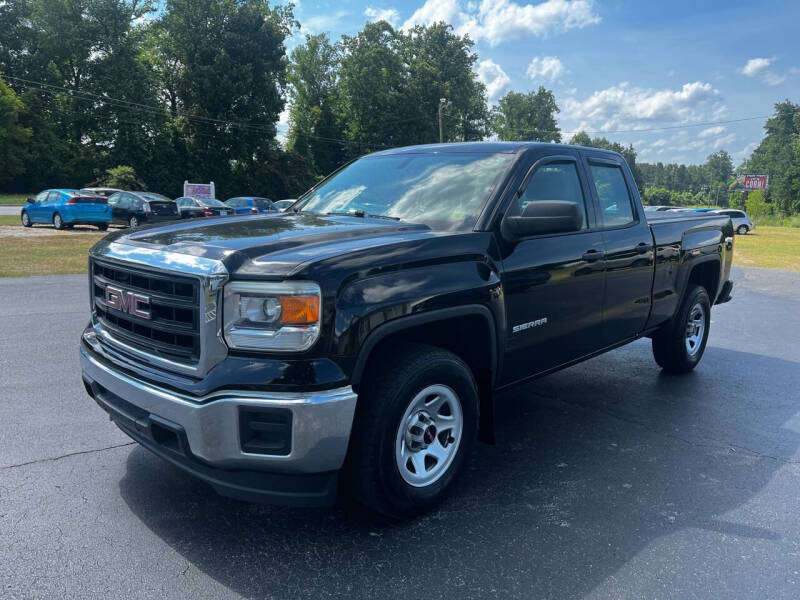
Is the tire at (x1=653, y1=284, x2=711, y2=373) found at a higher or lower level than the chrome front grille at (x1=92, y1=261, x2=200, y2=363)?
lower

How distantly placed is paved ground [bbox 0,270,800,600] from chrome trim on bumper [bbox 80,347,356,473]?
0.50 metres

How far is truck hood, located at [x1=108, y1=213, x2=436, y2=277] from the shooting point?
268 centimetres

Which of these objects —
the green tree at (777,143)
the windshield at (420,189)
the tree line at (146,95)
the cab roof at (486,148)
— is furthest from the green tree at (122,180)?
the green tree at (777,143)

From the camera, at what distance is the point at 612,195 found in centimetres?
481

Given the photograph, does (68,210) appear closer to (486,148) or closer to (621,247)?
(486,148)

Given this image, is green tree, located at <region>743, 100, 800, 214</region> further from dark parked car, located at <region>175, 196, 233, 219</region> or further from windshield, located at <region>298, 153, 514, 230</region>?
windshield, located at <region>298, 153, 514, 230</region>

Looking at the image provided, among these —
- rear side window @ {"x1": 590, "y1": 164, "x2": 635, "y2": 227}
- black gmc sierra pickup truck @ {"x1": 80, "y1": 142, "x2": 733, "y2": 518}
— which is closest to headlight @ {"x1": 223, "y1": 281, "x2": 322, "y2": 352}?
black gmc sierra pickup truck @ {"x1": 80, "y1": 142, "x2": 733, "y2": 518}

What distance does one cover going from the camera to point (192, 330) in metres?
2.70

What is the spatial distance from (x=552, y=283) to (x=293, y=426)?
6.61 ft

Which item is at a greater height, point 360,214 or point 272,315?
point 360,214

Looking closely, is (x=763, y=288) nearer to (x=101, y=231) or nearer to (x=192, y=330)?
(x=192, y=330)

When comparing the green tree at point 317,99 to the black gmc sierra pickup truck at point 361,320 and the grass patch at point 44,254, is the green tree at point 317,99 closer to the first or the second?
the grass patch at point 44,254

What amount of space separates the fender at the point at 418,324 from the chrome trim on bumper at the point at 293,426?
0.14 meters

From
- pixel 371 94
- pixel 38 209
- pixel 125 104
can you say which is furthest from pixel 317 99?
pixel 38 209
